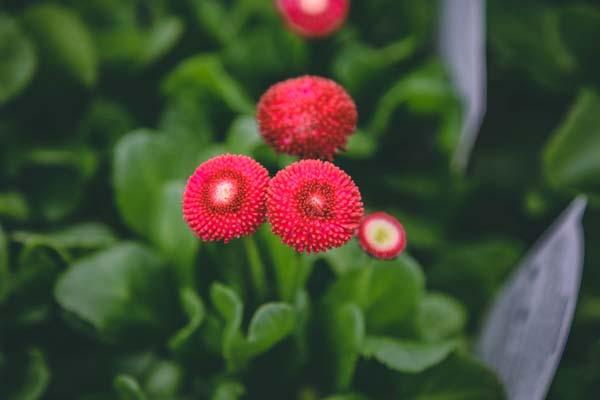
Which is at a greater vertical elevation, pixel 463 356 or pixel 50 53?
pixel 50 53

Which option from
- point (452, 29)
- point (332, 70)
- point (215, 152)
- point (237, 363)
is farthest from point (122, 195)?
point (452, 29)

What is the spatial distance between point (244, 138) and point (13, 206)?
291 mm

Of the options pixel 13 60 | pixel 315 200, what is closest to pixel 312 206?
pixel 315 200

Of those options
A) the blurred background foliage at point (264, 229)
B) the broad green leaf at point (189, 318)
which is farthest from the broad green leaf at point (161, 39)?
the broad green leaf at point (189, 318)

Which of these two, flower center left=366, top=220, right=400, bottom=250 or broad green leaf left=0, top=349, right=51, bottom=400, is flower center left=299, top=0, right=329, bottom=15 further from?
broad green leaf left=0, top=349, right=51, bottom=400

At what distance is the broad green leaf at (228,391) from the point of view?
24.6 inches

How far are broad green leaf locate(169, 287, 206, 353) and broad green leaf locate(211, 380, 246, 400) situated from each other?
6cm

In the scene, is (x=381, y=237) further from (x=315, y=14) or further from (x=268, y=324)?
(x=315, y=14)

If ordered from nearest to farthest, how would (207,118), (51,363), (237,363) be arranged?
(237,363) → (51,363) → (207,118)

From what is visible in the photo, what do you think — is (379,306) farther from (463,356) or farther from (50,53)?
(50,53)

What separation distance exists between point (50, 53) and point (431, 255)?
0.58m

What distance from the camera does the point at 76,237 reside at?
0.75m

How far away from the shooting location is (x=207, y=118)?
859mm

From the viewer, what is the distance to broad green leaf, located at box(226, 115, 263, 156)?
0.69m
